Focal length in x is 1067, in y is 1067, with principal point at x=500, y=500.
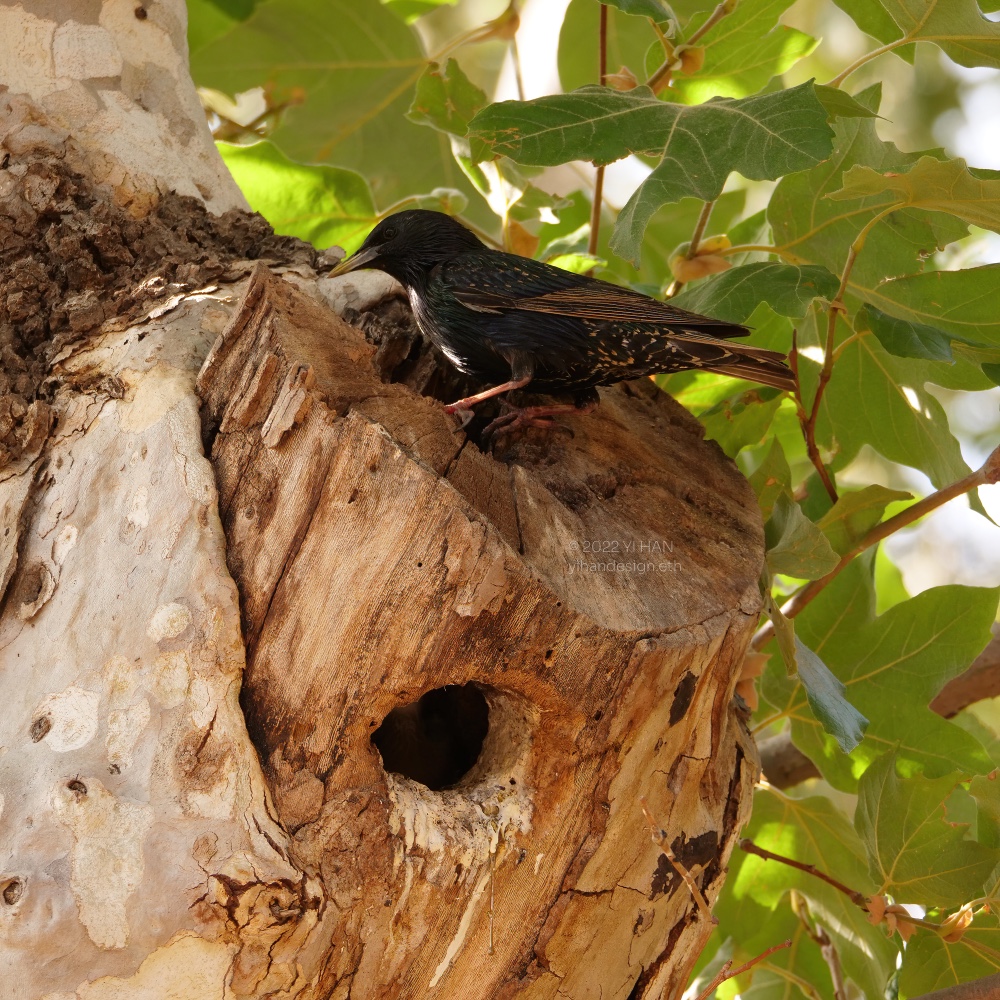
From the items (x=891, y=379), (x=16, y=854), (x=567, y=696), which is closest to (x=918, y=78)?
(x=891, y=379)

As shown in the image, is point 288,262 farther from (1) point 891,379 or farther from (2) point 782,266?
(1) point 891,379

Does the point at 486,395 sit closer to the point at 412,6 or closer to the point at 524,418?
the point at 524,418

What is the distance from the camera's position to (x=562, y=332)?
2.21m

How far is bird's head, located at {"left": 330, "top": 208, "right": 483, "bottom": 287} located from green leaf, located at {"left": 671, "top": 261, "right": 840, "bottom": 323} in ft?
2.09

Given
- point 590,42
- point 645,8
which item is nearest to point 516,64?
point 590,42

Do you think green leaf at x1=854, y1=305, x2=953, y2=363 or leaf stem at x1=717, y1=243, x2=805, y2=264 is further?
leaf stem at x1=717, y1=243, x2=805, y2=264

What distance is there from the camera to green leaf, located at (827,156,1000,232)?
183 centimetres

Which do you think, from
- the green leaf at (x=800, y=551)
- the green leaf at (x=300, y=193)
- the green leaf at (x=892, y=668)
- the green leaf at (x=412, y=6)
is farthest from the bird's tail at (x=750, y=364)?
the green leaf at (x=412, y=6)

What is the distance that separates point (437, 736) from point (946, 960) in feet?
3.66

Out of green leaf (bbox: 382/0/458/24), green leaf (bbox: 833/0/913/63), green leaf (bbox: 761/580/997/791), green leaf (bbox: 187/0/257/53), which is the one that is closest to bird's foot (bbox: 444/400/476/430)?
green leaf (bbox: 761/580/997/791)

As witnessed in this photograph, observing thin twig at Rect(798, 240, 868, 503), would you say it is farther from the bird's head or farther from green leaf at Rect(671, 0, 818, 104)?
the bird's head

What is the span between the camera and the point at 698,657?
164cm

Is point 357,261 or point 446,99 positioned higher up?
point 446,99

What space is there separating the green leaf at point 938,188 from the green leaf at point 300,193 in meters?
1.58
